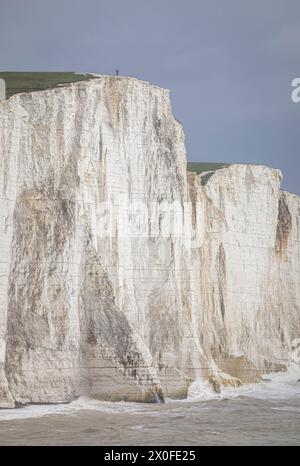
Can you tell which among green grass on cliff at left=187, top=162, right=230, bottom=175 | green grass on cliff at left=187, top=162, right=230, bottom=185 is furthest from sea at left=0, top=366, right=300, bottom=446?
green grass on cliff at left=187, top=162, right=230, bottom=175

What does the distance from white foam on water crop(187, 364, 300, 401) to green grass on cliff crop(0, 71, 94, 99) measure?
11.0 m

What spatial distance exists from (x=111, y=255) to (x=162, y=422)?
30.9ft

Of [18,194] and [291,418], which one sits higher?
[18,194]

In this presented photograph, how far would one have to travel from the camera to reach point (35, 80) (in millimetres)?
40000

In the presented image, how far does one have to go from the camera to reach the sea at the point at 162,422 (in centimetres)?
2650

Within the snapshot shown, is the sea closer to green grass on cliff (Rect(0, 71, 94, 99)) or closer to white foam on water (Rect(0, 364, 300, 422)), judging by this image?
white foam on water (Rect(0, 364, 300, 422))

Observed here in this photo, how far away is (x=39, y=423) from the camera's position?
95.7 ft

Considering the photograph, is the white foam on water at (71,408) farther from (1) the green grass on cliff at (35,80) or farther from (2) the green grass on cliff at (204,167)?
(2) the green grass on cliff at (204,167)

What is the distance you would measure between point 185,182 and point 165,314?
16.8 feet

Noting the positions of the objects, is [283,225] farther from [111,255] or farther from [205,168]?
[111,255]

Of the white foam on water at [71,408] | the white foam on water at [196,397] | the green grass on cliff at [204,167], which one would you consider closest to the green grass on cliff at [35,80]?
the white foam on water at [71,408]
